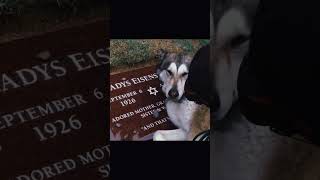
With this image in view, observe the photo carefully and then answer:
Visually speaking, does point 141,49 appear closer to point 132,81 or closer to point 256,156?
point 132,81

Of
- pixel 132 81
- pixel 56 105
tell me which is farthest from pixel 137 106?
pixel 56 105

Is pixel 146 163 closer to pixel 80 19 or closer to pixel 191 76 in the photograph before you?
pixel 191 76

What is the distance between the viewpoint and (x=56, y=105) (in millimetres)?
5055

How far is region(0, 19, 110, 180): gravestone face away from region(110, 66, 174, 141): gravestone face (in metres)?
0.09

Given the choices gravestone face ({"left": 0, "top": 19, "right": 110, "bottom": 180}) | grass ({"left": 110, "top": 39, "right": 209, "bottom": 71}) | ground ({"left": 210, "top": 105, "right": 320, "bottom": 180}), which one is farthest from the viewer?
ground ({"left": 210, "top": 105, "right": 320, "bottom": 180})

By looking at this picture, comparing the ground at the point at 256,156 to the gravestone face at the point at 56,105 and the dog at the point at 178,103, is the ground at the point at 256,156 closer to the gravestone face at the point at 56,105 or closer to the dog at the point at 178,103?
the dog at the point at 178,103

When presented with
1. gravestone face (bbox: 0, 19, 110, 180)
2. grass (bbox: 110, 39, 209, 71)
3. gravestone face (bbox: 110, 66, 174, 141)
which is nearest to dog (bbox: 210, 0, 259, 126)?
grass (bbox: 110, 39, 209, 71)

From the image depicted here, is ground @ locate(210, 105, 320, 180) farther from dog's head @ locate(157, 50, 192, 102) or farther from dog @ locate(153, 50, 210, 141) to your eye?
dog's head @ locate(157, 50, 192, 102)

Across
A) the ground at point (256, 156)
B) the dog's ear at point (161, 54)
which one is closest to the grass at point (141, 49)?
the dog's ear at point (161, 54)

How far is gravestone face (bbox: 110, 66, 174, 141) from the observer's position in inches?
202

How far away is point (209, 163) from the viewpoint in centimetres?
521

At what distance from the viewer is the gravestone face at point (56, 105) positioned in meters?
4.96

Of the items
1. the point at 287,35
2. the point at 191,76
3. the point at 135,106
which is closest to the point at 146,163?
the point at 135,106

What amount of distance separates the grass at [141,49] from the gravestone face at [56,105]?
82mm
